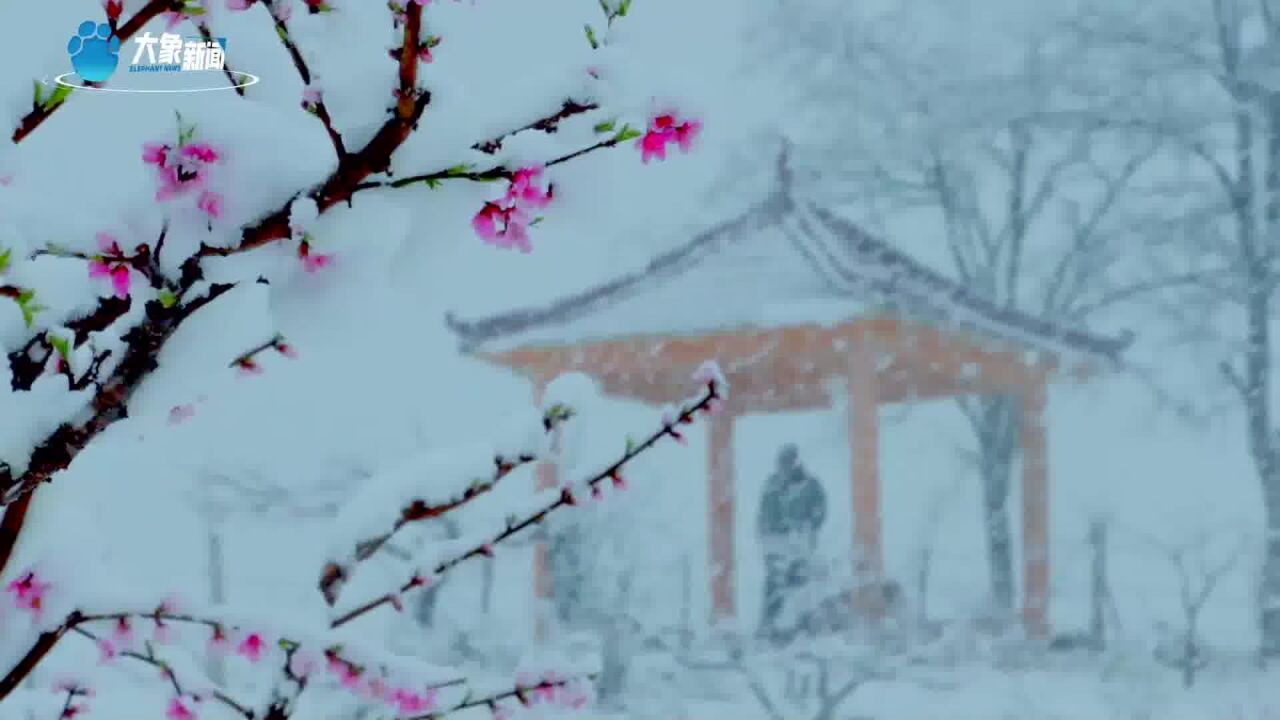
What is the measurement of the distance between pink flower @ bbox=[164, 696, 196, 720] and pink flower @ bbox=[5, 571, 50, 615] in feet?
0.75

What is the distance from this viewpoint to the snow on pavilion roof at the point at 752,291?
129 inches

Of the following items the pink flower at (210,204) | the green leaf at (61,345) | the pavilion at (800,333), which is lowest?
the green leaf at (61,345)

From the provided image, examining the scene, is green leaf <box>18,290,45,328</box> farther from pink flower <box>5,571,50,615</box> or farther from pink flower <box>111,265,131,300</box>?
pink flower <box>5,571,50,615</box>

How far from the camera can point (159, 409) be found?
1.62ft

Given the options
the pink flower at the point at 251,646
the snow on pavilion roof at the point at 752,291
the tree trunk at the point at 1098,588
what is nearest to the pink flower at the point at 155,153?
the pink flower at the point at 251,646

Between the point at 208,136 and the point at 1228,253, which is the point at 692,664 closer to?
the point at 1228,253

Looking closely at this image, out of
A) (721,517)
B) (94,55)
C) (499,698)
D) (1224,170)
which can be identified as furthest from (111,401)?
(1224,170)

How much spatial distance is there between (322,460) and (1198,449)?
255 cm

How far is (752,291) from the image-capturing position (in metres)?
3.29

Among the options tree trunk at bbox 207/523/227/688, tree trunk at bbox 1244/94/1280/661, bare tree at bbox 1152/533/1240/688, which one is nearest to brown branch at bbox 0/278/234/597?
tree trunk at bbox 207/523/227/688

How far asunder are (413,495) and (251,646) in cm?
11

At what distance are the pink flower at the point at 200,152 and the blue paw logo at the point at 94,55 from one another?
0.11 meters

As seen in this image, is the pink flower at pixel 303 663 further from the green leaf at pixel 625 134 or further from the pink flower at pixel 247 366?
the green leaf at pixel 625 134

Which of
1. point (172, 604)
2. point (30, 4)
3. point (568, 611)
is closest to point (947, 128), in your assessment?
point (568, 611)
